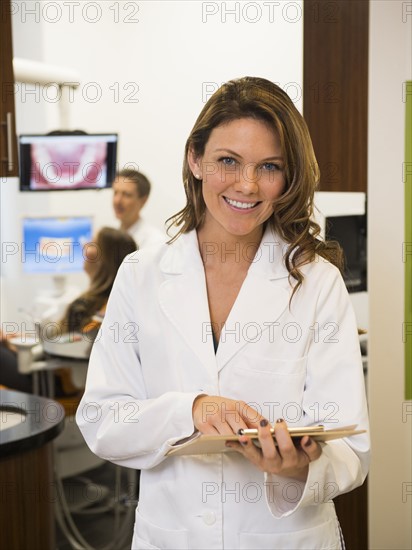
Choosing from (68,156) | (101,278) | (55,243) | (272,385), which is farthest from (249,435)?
(55,243)

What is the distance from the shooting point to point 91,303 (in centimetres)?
418

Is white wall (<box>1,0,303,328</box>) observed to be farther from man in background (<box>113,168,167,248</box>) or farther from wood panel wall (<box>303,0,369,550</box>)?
wood panel wall (<box>303,0,369,550</box>)

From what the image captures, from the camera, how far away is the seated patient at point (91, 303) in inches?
158

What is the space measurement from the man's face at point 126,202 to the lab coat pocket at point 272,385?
3.08m

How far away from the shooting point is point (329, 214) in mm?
2420

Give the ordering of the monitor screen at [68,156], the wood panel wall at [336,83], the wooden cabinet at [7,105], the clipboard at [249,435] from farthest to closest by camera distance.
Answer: the monitor screen at [68,156], the wood panel wall at [336,83], the wooden cabinet at [7,105], the clipboard at [249,435]

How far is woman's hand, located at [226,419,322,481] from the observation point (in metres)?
1.25

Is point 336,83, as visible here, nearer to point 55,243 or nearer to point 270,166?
point 270,166

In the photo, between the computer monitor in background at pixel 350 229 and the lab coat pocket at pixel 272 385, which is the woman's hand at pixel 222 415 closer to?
the lab coat pocket at pixel 272 385

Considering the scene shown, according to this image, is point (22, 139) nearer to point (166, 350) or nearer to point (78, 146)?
point (78, 146)

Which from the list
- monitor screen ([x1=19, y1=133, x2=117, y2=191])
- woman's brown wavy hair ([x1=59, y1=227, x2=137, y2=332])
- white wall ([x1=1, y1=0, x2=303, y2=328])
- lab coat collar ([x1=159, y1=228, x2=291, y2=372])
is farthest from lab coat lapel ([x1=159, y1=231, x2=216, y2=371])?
white wall ([x1=1, y1=0, x2=303, y2=328])

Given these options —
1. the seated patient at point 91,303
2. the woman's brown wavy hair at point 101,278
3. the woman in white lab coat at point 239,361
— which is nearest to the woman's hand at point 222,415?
the woman in white lab coat at point 239,361

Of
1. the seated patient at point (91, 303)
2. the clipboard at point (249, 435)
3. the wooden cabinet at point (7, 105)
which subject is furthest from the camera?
the seated patient at point (91, 303)

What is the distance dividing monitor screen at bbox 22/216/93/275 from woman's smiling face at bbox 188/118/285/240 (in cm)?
321
